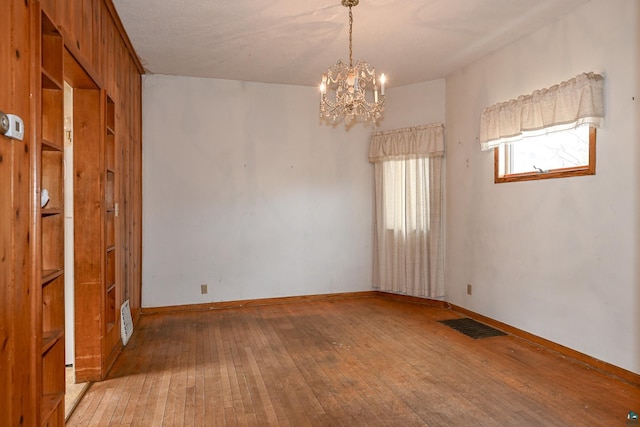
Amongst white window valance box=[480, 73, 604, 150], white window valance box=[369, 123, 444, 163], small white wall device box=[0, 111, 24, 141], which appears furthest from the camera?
white window valance box=[369, 123, 444, 163]

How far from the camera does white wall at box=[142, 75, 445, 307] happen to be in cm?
493

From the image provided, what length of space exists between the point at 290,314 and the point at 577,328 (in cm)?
288

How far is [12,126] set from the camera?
5.04ft

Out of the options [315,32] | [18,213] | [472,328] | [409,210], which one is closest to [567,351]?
[472,328]

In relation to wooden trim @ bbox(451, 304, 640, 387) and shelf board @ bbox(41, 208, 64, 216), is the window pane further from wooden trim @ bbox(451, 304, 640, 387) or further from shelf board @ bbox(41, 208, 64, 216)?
shelf board @ bbox(41, 208, 64, 216)

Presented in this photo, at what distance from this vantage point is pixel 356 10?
10.9 ft

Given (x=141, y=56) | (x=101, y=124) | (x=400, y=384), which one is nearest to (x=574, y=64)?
(x=400, y=384)

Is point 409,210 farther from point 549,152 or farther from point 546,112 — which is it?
point 546,112

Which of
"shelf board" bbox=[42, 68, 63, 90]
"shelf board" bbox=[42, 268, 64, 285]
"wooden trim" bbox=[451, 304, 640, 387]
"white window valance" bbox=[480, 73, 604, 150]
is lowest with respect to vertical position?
"wooden trim" bbox=[451, 304, 640, 387]

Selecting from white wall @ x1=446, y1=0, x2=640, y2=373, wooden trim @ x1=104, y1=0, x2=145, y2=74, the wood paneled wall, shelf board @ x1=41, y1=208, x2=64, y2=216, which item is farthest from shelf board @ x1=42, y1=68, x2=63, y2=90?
white wall @ x1=446, y1=0, x2=640, y2=373

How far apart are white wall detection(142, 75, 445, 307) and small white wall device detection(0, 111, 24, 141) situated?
339 cm

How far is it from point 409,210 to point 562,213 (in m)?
2.03

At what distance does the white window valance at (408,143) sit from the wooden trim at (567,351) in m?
1.99

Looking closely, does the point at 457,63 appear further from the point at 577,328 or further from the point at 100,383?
the point at 100,383
